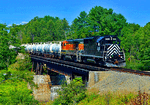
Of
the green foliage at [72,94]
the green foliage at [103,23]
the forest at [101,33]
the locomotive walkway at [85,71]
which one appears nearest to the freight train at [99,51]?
the locomotive walkway at [85,71]

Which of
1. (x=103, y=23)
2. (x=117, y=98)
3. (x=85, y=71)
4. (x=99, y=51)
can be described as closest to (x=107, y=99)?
(x=117, y=98)

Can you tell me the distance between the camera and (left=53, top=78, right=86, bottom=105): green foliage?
13.5m

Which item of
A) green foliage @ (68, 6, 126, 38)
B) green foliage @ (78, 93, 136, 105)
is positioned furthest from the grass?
green foliage @ (68, 6, 126, 38)

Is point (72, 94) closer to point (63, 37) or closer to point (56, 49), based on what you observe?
point (56, 49)

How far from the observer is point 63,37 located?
359 ft

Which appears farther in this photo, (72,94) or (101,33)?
(101,33)

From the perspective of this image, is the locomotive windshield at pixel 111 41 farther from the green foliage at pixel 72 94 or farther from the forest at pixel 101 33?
the forest at pixel 101 33

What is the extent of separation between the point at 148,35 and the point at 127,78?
32942 millimetres

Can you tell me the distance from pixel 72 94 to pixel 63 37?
317 ft

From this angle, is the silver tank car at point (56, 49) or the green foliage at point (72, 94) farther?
the silver tank car at point (56, 49)

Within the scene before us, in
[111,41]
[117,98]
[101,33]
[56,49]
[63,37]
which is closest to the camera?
[117,98]

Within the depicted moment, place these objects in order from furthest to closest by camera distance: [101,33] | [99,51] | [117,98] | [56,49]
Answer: [101,33], [56,49], [99,51], [117,98]

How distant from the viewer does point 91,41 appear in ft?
80.7

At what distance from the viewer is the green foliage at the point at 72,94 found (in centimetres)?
1355
